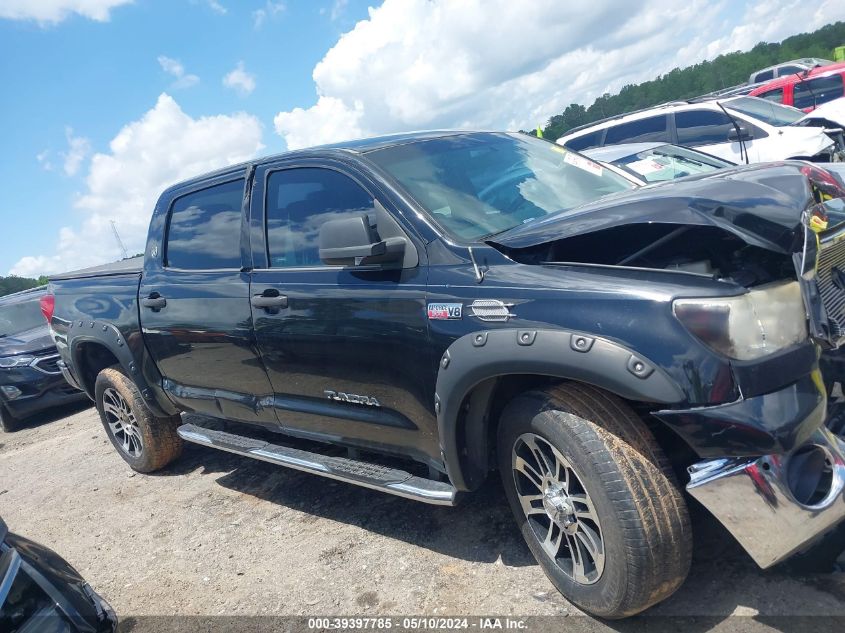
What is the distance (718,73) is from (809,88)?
114ft

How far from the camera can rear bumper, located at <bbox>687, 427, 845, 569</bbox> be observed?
1.98m

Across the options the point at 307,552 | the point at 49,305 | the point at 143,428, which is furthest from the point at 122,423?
the point at 307,552

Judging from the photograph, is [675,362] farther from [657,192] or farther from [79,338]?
[79,338]

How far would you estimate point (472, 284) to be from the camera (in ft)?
8.52

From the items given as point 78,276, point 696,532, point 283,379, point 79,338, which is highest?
point 78,276

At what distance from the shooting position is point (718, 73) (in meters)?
45.8

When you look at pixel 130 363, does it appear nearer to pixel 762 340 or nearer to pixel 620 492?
pixel 620 492

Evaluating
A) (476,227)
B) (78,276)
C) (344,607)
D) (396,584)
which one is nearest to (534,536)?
(396,584)

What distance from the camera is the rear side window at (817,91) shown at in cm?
1492

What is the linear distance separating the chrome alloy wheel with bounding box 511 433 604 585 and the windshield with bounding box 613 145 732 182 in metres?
4.92

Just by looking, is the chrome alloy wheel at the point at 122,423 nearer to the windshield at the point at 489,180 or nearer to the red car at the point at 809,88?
the windshield at the point at 489,180

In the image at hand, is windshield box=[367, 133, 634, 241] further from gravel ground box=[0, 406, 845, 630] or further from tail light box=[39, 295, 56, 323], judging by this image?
tail light box=[39, 295, 56, 323]

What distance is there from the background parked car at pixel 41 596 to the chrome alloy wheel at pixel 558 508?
160 centimetres

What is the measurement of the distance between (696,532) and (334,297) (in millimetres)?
1944
